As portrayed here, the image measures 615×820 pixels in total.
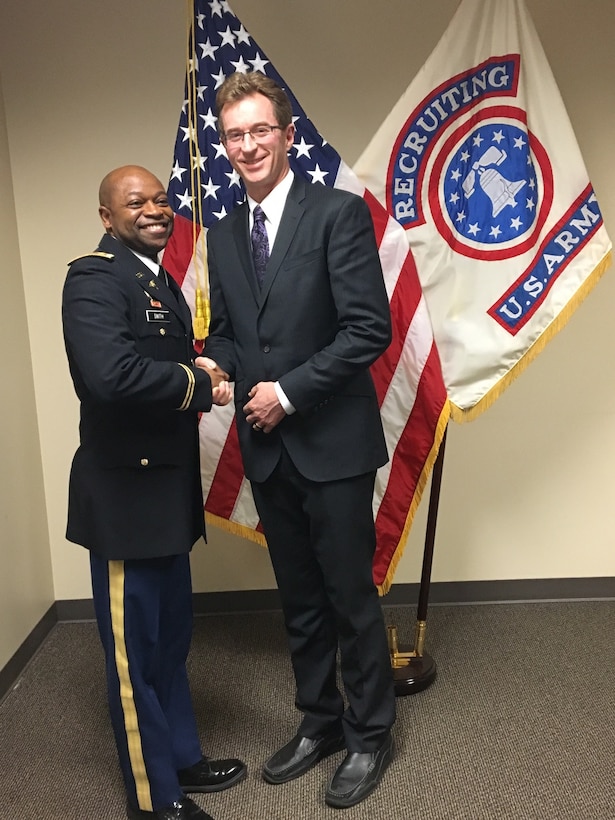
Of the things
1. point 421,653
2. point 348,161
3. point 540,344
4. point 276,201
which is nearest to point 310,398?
point 276,201

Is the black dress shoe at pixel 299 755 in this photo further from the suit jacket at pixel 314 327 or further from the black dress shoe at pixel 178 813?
the suit jacket at pixel 314 327

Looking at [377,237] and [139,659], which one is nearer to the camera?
[139,659]

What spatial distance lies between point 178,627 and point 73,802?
539 millimetres

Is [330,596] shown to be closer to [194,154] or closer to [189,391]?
[189,391]

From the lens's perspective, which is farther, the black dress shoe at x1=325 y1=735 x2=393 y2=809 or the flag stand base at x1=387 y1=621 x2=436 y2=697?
the flag stand base at x1=387 y1=621 x2=436 y2=697

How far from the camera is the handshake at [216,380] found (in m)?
1.71

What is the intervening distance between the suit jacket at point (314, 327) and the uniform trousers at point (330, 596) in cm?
7

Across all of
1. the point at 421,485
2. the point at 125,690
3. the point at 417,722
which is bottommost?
the point at 417,722

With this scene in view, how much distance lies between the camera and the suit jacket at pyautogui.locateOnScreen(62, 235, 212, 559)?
1505 mm

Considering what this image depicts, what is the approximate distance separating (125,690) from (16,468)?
1.20 m

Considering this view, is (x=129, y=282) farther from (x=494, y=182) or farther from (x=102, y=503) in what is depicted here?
(x=494, y=182)

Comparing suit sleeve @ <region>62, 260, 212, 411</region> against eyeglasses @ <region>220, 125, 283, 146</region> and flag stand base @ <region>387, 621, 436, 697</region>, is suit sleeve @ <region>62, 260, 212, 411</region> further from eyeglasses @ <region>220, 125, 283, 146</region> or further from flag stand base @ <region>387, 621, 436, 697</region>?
flag stand base @ <region>387, 621, 436, 697</region>

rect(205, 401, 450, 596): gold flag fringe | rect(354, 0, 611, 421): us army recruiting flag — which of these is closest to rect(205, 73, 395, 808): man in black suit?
rect(205, 401, 450, 596): gold flag fringe

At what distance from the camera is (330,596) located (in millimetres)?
1818
